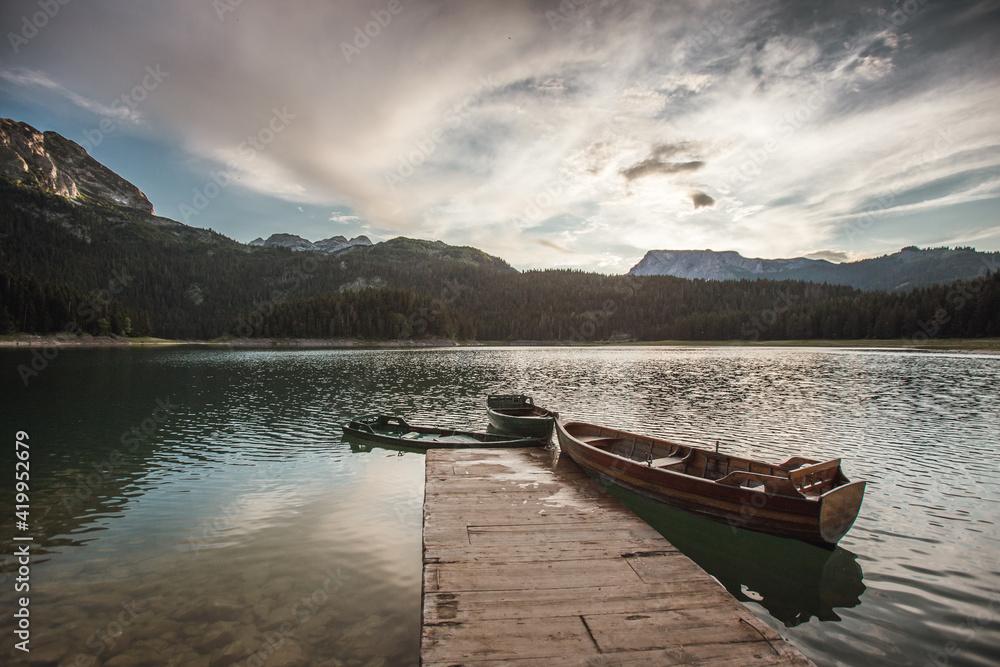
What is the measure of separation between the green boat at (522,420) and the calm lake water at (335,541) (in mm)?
4062

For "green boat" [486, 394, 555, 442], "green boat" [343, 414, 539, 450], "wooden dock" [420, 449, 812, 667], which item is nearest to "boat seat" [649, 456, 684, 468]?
"wooden dock" [420, 449, 812, 667]

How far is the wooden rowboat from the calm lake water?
109 cm

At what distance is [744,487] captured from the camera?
1209 centimetres

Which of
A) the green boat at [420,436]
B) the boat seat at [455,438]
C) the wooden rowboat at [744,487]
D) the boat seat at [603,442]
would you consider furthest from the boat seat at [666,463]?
the boat seat at [455,438]

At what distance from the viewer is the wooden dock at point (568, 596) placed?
611 cm

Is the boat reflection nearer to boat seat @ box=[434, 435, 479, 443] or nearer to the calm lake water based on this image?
the calm lake water

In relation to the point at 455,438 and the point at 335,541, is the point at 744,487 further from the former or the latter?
the point at 455,438

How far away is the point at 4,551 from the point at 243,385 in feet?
135

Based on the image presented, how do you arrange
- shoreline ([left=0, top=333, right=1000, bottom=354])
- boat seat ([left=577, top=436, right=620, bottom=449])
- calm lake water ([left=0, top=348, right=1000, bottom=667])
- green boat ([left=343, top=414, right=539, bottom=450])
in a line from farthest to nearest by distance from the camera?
1. shoreline ([left=0, top=333, right=1000, bottom=354])
2. green boat ([left=343, top=414, right=539, bottom=450])
3. boat seat ([left=577, top=436, right=620, bottom=449])
4. calm lake water ([left=0, top=348, right=1000, bottom=667])

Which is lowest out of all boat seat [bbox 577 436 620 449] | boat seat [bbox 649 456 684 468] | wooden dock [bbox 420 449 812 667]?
wooden dock [bbox 420 449 812 667]

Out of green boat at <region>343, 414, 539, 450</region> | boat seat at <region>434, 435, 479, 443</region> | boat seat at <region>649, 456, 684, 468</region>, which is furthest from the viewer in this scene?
boat seat at <region>434, 435, 479, 443</region>

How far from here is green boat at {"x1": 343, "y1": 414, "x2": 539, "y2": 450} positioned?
2159 centimetres

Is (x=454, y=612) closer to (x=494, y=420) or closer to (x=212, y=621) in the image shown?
(x=212, y=621)

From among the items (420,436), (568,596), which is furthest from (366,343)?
(568,596)
